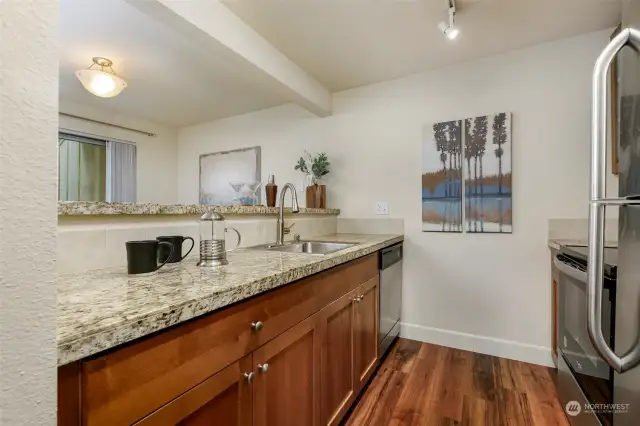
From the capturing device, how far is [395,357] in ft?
7.18

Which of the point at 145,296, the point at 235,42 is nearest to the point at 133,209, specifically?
the point at 145,296

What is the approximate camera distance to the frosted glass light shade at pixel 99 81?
7.19ft

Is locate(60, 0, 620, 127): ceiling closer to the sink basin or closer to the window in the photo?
the window

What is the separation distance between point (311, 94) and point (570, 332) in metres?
2.33

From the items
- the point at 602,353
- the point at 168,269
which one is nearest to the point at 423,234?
the point at 602,353

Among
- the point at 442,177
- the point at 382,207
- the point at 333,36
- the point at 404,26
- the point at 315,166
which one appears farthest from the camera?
the point at 315,166

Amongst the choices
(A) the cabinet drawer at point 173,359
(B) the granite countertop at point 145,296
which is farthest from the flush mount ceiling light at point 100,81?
(A) the cabinet drawer at point 173,359

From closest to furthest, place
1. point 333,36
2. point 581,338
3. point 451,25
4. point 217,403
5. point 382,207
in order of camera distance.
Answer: point 217,403 → point 581,338 → point 451,25 → point 333,36 → point 382,207

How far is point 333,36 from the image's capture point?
202 centimetres

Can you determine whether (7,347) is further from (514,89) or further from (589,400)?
(514,89)

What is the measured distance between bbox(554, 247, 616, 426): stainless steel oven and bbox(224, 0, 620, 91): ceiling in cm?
141

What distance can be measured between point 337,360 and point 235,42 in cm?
182

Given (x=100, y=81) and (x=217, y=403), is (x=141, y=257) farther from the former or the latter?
(x=100, y=81)

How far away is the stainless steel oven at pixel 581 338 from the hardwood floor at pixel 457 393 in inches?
6.9
